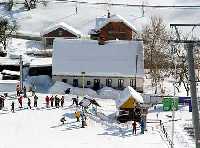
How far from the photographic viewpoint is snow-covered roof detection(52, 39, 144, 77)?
194ft

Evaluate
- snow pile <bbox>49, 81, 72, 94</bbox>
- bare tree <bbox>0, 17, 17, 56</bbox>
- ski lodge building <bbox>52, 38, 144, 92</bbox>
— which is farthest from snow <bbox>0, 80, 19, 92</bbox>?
bare tree <bbox>0, 17, 17, 56</bbox>

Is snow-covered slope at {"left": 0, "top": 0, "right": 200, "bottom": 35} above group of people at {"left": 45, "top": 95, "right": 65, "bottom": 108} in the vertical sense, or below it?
above

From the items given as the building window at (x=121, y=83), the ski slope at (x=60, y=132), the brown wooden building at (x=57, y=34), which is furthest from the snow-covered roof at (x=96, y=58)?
the brown wooden building at (x=57, y=34)

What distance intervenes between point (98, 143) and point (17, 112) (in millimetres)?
10618

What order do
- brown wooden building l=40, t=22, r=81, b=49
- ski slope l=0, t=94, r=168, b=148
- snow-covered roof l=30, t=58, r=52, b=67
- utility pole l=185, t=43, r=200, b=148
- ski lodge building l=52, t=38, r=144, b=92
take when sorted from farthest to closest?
brown wooden building l=40, t=22, r=81, b=49 < snow-covered roof l=30, t=58, r=52, b=67 < ski lodge building l=52, t=38, r=144, b=92 < ski slope l=0, t=94, r=168, b=148 < utility pole l=185, t=43, r=200, b=148

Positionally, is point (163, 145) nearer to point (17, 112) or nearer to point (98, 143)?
point (98, 143)

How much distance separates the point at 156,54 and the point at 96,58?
11.1 m

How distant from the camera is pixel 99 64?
5981cm

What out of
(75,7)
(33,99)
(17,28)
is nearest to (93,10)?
(75,7)

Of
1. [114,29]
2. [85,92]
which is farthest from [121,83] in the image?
[114,29]

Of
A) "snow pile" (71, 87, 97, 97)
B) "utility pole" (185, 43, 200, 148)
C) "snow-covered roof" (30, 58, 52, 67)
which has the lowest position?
"snow pile" (71, 87, 97, 97)

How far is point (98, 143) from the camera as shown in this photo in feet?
118

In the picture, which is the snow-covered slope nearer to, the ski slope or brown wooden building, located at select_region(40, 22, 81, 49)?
brown wooden building, located at select_region(40, 22, 81, 49)

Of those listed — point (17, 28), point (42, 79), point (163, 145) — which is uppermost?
point (17, 28)
